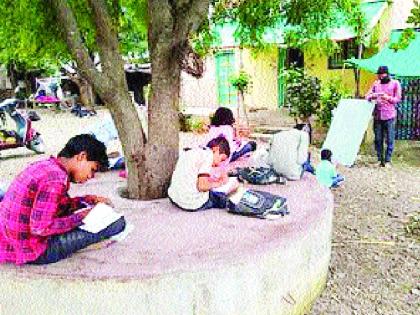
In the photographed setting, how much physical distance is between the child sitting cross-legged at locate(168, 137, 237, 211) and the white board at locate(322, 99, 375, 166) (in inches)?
201

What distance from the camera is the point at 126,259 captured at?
3730 mm

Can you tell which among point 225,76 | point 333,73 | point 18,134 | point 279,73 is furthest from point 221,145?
point 225,76

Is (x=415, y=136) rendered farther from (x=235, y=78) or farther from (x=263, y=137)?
(x=235, y=78)

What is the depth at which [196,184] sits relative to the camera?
182 inches

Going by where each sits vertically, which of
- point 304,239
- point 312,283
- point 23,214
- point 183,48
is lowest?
point 312,283

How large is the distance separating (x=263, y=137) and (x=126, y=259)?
8.45 meters

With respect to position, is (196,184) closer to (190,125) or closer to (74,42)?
(74,42)

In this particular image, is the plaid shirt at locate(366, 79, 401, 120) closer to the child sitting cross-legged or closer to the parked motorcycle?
the child sitting cross-legged

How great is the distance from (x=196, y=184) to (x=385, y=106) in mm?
5283

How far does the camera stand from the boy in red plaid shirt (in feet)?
11.1

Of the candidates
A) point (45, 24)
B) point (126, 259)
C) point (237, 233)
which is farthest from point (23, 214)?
point (45, 24)

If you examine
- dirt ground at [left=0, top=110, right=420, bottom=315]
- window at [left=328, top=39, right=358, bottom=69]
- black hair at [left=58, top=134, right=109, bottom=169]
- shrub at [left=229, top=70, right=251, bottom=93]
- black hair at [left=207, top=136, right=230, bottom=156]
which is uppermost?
window at [left=328, top=39, right=358, bottom=69]

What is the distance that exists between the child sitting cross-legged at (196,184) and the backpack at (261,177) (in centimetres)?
83

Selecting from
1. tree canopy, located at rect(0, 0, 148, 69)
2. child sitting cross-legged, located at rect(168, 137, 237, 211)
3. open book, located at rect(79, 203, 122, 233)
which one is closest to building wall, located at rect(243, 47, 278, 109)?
tree canopy, located at rect(0, 0, 148, 69)
